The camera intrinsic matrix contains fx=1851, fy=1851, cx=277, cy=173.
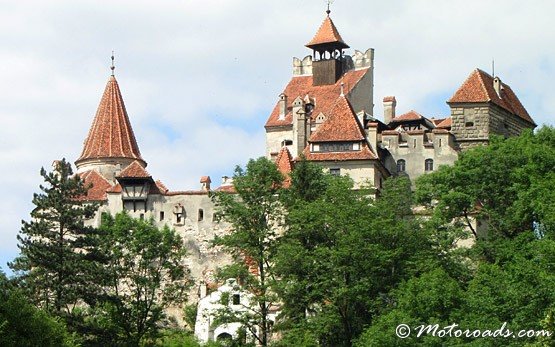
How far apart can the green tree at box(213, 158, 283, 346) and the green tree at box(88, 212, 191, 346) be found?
561cm

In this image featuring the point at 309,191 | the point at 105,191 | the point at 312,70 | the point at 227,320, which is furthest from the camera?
the point at 312,70

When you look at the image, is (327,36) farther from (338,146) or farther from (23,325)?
(23,325)

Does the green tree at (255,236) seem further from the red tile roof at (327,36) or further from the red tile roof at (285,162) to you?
the red tile roof at (327,36)

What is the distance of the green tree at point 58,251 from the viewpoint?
76.9m

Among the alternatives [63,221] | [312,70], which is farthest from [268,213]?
[312,70]

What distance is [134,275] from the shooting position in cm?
8456

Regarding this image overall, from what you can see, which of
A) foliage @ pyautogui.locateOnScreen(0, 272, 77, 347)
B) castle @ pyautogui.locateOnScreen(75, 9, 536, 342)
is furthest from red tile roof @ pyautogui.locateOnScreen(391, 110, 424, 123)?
foliage @ pyautogui.locateOnScreen(0, 272, 77, 347)

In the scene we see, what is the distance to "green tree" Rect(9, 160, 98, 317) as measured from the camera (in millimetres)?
76938

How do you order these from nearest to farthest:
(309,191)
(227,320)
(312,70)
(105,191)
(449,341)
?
1. (449,341)
2. (227,320)
3. (309,191)
4. (105,191)
5. (312,70)

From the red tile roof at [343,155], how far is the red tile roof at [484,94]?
5.10 metres

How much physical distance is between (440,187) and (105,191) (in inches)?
806

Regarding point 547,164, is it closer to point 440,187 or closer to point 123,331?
point 440,187

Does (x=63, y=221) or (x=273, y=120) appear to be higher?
(x=273, y=120)

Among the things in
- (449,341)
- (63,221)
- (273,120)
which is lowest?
(449,341)
